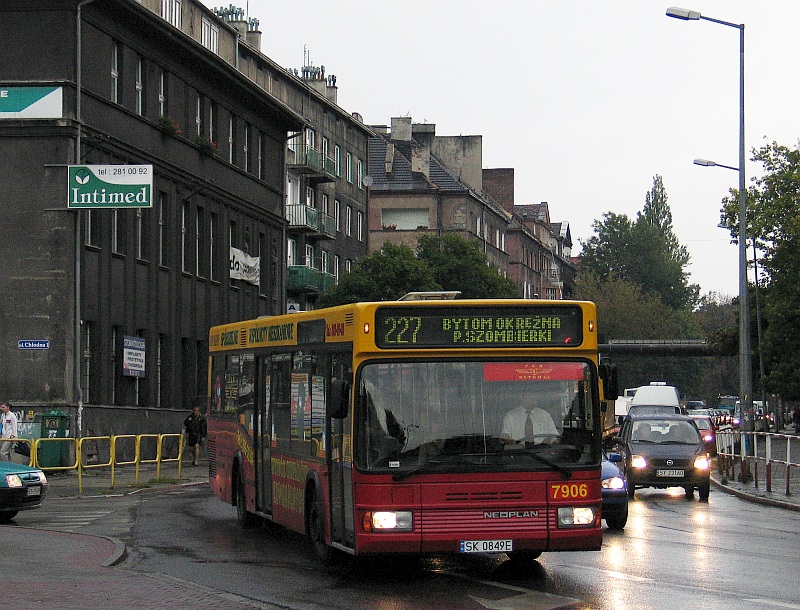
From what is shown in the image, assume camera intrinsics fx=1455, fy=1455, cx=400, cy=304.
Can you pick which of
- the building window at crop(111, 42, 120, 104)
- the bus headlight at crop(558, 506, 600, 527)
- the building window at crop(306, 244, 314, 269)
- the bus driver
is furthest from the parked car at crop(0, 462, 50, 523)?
the building window at crop(306, 244, 314, 269)

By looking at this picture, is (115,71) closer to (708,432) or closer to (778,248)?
(708,432)

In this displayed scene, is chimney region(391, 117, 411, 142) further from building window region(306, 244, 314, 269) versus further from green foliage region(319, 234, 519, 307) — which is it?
building window region(306, 244, 314, 269)

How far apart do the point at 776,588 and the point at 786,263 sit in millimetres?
48818

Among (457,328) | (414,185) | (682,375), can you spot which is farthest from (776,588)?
(682,375)

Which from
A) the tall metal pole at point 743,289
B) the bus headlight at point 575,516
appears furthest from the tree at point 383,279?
the bus headlight at point 575,516

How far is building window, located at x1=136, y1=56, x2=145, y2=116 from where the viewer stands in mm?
40688

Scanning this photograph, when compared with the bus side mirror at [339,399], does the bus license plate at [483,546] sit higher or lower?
lower

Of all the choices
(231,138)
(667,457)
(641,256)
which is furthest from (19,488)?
(641,256)

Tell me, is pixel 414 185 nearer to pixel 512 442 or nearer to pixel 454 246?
pixel 454 246

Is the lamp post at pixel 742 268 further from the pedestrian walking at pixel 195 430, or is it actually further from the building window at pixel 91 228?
the building window at pixel 91 228

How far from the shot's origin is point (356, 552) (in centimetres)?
1288

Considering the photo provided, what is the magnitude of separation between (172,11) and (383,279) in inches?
851

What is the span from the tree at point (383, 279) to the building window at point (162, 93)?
22.2 metres

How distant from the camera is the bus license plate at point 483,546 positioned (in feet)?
41.8
